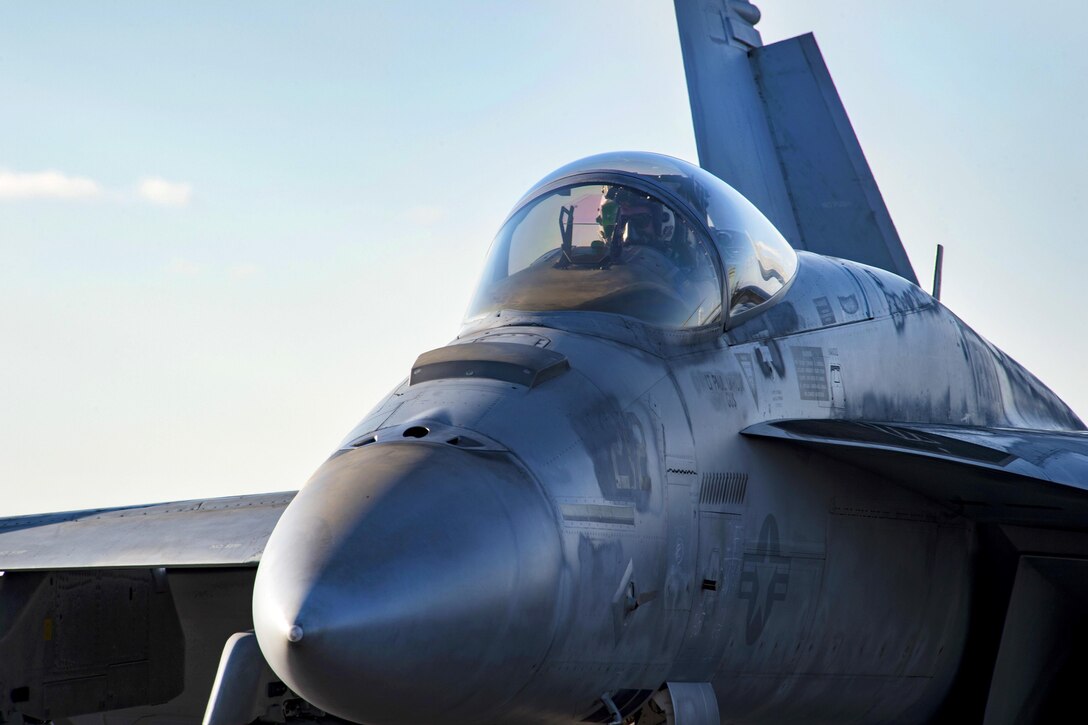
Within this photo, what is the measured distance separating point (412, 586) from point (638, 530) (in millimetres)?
1126

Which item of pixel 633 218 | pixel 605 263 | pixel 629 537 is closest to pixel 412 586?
pixel 629 537

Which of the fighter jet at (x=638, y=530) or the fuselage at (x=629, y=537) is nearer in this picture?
the fuselage at (x=629, y=537)

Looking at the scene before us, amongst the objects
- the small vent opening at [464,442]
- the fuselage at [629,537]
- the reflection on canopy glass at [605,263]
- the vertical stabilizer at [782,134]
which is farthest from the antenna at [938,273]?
the small vent opening at [464,442]

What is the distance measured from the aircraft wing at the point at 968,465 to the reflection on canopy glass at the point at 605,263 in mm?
676

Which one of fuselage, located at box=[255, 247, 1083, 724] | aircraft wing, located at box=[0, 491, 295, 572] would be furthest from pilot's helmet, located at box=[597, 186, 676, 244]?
aircraft wing, located at box=[0, 491, 295, 572]

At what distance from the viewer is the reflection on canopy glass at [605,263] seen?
17.9 feet

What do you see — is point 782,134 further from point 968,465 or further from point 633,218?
point 968,465

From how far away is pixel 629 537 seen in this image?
176 inches

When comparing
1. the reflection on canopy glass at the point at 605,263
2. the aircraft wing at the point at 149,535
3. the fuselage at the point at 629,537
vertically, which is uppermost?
the reflection on canopy glass at the point at 605,263

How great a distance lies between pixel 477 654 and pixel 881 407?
332 cm

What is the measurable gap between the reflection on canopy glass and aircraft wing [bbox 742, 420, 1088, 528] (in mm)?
676

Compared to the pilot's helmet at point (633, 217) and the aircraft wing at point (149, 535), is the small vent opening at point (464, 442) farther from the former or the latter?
the aircraft wing at point (149, 535)

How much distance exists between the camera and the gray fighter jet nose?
3.57m

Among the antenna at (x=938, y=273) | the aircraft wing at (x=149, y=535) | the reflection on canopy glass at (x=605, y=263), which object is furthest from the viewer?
the antenna at (x=938, y=273)
